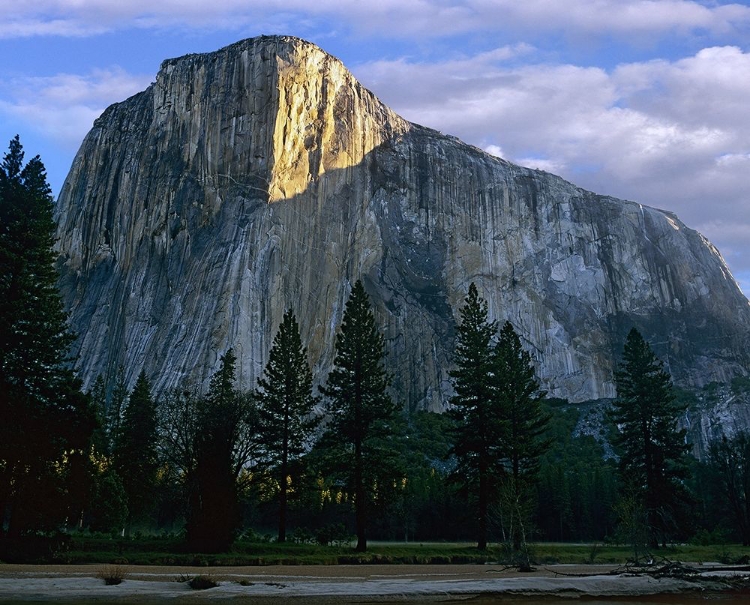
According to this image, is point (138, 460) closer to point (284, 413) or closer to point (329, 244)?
point (284, 413)

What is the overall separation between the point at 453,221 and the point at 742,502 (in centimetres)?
8453

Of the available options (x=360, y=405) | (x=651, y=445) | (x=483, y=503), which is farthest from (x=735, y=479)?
(x=360, y=405)

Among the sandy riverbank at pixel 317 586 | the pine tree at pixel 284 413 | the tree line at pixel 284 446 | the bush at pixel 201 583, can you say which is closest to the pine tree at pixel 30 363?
the tree line at pixel 284 446

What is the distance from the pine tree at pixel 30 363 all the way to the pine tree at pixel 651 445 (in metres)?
34.2

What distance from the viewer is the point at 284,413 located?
46.0m

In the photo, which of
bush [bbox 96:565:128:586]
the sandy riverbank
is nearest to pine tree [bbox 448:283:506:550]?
the sandy riverbank

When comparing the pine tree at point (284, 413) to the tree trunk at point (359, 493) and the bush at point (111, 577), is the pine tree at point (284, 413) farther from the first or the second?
the bush at point (111, 577)

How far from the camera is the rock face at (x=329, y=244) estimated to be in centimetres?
10900

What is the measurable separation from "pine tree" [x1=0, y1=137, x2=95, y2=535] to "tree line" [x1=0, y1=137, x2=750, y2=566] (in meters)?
0.06

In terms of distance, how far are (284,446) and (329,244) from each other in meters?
A: 75.2

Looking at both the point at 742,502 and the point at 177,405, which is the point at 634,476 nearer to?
the point at 742,502

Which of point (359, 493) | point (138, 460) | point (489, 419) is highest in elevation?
point (489, 419)

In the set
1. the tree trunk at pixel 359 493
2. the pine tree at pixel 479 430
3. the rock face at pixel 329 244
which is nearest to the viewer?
the tree trunk at pixel 359 493

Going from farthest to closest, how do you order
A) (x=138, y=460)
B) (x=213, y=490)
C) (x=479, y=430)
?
(x=138, y=460) < (x=479, y=430) < (x=213, y=490)
